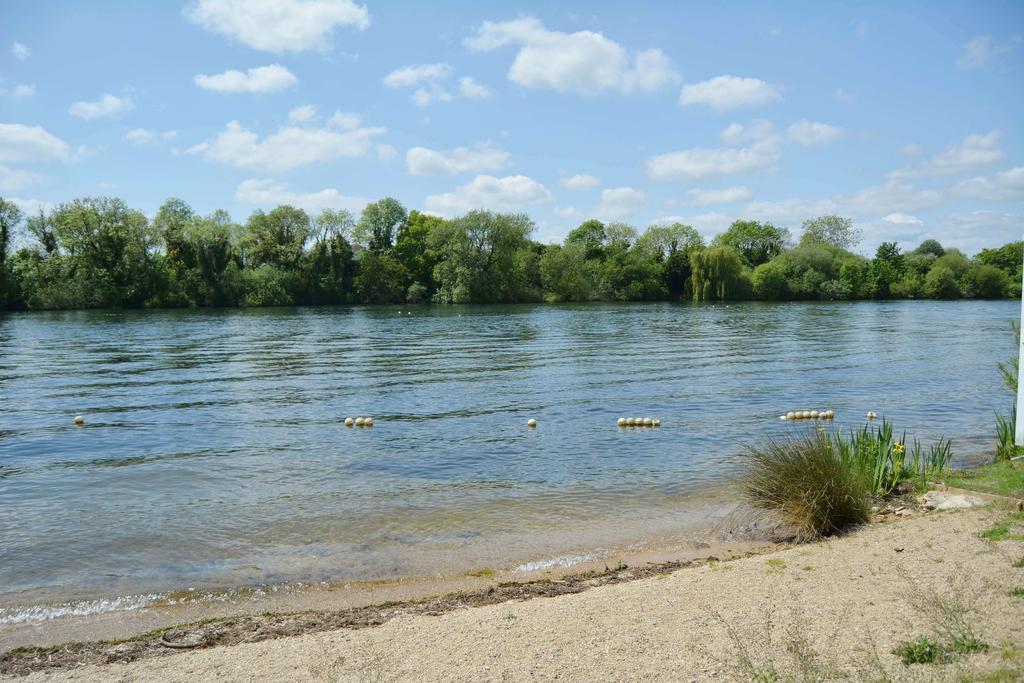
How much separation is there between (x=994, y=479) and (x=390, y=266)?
101 meters

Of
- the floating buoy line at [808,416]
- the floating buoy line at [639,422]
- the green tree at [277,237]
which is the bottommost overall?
the floating buoy line at [639,422]

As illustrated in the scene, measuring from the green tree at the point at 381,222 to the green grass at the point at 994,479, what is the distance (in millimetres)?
109737

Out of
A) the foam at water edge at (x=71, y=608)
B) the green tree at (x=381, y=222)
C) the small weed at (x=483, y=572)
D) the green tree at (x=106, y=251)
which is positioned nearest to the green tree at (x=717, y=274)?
the green tree at (x=381, y=222)

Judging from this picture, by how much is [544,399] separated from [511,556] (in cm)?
1267

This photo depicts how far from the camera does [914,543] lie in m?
7.40

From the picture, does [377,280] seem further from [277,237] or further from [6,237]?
[6,237]

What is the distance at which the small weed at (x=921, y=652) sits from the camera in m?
4.70

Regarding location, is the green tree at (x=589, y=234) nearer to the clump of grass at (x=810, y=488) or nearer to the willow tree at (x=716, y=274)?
the willow tree at (x=716, y=274)

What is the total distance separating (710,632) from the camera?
5.63 m

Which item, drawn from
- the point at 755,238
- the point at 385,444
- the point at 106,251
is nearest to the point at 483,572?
the point at 385,444

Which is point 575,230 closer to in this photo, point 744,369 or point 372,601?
point 744,369

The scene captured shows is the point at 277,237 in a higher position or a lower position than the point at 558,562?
higher

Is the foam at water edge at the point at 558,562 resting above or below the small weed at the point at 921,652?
below

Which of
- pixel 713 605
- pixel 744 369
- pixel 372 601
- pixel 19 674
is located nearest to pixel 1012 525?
pixel 713 605
